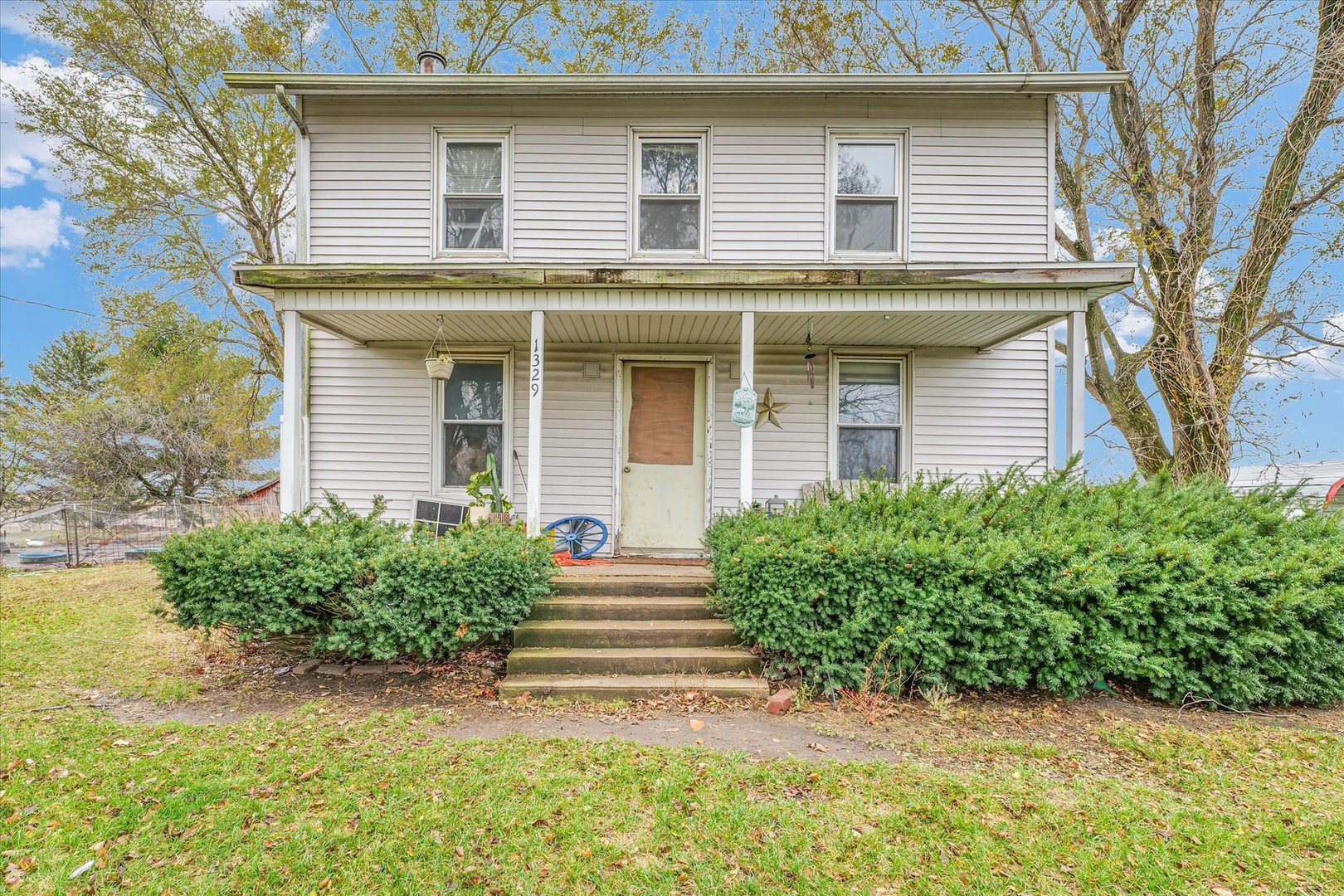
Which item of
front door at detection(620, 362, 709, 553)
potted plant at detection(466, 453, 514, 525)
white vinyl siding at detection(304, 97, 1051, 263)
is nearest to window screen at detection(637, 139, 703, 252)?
white vinyl siding at detection(304, 97, 1051, 263)

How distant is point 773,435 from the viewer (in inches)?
277

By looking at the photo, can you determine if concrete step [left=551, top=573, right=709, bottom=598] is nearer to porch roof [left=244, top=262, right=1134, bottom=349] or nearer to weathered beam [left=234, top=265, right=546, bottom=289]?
porch roof [left=244, top=262, right=1134, bottom=349]

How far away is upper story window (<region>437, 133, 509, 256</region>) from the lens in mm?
7016

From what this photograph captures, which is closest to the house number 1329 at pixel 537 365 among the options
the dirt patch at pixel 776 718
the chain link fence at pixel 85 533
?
the dirt patch at pixel 776 718

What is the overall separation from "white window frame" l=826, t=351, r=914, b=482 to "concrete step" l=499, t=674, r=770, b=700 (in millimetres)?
3472

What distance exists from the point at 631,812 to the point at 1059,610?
3.09 metres

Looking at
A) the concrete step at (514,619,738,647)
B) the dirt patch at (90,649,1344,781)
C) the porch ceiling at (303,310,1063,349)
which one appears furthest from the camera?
the porch ceiling at (303,310,1063,349)

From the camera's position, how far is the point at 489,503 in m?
6.38

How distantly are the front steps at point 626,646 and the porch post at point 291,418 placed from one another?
2854mm

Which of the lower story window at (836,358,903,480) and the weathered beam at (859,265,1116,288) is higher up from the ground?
the weathered beam at (859,265,1116,288)

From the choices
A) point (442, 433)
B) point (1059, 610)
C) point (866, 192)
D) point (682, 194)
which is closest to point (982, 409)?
point (866, 192)

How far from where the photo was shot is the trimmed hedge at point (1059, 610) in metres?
3.92

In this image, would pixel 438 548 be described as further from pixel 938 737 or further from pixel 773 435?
pixel 773 435

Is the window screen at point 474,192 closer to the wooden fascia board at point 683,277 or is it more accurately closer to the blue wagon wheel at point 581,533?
the wooden fascia board at point 683,277
